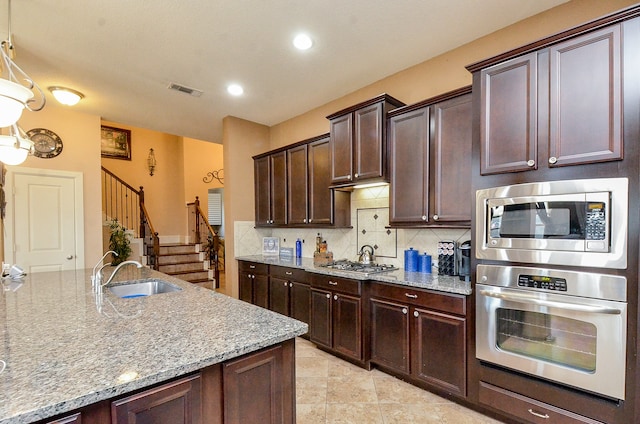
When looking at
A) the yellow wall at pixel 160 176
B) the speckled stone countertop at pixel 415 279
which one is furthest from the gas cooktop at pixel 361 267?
the yellow wall at pixel 160 176

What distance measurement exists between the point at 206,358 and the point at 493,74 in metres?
2.40

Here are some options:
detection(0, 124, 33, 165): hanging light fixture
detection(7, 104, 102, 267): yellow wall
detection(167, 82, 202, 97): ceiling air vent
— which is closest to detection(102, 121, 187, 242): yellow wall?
detection(7, 104, 102, 267): yellow wall

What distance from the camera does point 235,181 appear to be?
15.0 feet

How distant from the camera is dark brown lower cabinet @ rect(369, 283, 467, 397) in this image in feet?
7.34

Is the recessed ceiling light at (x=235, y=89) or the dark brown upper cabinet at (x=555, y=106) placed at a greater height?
the recessed ceiling light at (x=235, y=89)

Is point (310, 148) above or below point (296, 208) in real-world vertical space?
above

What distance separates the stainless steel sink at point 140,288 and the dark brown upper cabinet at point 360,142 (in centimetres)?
195

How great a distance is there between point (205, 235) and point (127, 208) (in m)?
1.86

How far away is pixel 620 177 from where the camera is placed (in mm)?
1606

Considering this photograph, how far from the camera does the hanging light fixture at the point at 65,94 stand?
138 inches

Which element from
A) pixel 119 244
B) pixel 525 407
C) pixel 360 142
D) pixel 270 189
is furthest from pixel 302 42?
pixel 119 244

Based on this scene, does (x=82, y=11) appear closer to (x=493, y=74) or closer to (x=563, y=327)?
(x=493, y=74)

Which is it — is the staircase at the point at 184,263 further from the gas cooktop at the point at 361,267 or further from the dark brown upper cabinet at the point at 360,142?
the dark brown upper cabinet at the point at 360,142

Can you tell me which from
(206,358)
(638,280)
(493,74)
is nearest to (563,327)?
(638,280)
